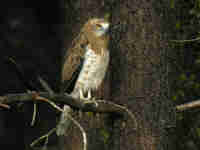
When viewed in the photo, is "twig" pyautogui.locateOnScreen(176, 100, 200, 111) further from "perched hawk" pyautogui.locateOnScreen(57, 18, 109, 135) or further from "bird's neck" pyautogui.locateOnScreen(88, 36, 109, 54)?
"bird's neck" pyautogui.locateOnScreen(88, 36, 109, 54)

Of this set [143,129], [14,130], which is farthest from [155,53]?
[14,130]

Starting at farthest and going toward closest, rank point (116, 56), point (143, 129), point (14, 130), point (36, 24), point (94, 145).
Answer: point (36, 24), point (14, 130), point (94, 145), point (116, 56), point (143, 129)

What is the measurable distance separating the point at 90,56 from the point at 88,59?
0.04m

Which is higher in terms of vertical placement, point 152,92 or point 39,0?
point 39,0

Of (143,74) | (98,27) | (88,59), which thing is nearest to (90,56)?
(88,59)

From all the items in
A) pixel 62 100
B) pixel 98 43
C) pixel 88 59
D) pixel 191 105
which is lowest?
pixel 191 105

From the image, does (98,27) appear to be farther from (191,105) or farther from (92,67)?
(191,105)

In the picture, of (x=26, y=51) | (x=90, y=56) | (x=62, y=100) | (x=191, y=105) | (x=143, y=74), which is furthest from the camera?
(x=26, y=51)

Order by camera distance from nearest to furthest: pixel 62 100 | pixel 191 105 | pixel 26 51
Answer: pixel 62 100 < pixel 191 105 < pixel 26 51

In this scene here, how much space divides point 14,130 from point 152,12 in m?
6.05

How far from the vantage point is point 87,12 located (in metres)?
4.87

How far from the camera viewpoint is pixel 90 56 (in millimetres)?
4086

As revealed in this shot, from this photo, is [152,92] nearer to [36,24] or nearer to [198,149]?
[198,149]

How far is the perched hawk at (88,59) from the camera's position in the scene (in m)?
4.08
